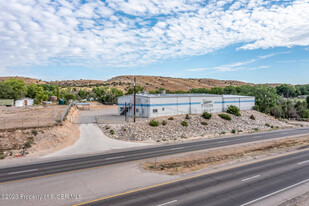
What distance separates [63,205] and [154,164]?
418 inches

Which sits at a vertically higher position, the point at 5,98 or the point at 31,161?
the point at 5,98

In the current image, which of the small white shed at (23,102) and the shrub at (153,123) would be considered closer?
the shrub at (153,123)

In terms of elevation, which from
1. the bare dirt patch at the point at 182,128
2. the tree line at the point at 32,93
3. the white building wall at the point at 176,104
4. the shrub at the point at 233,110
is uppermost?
the tree line at the point at 32,93

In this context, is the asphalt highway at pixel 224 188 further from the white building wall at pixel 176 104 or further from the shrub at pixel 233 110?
the shrub at pixel 233 110

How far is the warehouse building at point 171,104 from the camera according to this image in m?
49.0

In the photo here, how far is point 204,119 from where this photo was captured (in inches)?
2101

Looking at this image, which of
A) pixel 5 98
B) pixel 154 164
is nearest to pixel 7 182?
pixel 154 164

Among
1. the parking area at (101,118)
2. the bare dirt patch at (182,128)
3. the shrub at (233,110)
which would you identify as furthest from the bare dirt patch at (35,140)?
the shrub at (233,110)

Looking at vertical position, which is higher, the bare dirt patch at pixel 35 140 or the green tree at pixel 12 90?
the green tree at pixel 12 90

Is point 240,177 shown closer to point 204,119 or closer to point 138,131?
point 138,131

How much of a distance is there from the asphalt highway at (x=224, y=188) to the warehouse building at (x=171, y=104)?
1201 inches

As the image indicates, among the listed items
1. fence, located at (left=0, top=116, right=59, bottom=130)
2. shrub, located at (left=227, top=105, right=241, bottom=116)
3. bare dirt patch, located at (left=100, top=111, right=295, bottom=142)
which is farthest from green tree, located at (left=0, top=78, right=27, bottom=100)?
shrub, located at (left=227, top=105, right=241, bottom=116)

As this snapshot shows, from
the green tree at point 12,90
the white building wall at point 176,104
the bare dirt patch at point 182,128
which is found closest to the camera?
the bare dirt patch at point 182,128

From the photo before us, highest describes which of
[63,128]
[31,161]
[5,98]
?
[5,98]
